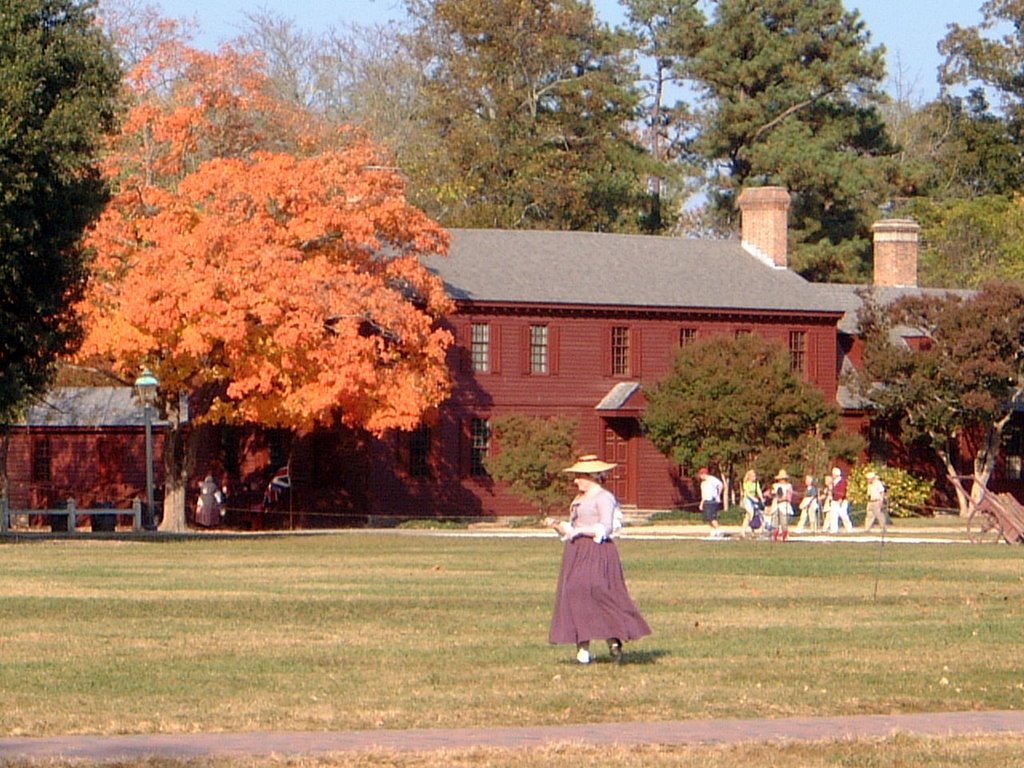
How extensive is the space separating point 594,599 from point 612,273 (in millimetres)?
47218

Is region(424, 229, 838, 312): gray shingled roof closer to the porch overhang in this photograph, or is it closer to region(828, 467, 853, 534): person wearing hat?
the porch overhang

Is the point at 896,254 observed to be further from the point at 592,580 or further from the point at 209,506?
the point at 592,580

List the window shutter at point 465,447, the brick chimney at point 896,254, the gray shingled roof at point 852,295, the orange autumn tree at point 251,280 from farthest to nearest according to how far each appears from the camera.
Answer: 1. the brick chimney at point 896,254
2. the gray shingled roof at point 852,295
3. the window shutter at point 465,447
4. the orange autumn tree at point 251,280

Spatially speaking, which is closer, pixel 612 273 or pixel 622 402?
pixel 622 402

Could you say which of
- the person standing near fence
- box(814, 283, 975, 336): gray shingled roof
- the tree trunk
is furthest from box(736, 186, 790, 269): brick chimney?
the tree trunk

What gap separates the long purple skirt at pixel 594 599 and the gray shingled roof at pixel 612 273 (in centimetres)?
4376

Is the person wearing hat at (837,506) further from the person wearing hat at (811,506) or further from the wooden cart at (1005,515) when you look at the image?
the wooden cart at (1005,515)

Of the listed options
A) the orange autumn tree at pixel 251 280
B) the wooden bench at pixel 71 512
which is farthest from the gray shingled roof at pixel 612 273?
the wooden bench at pixel 71 512

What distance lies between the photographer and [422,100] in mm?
85500

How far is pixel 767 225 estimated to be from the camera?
220ft

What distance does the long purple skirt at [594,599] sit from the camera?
55.2ft

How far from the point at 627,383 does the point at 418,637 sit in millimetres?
42502

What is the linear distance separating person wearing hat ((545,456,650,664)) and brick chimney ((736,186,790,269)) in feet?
165

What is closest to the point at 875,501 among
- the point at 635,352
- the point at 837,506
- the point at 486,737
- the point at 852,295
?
the point at 837,506
